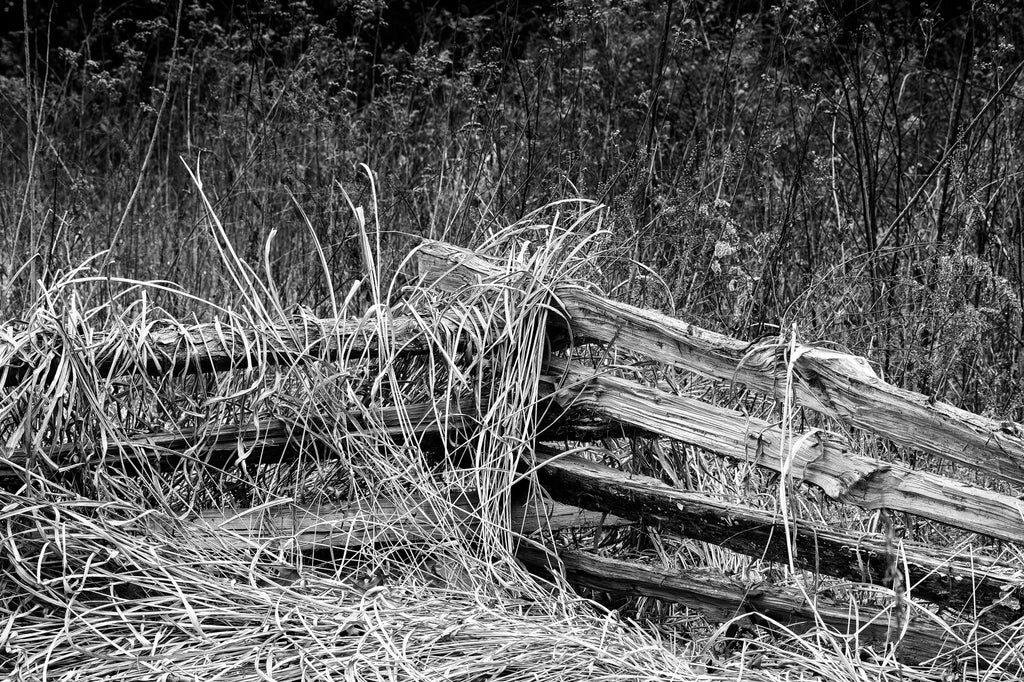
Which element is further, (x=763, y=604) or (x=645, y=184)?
(x=645, y=184)

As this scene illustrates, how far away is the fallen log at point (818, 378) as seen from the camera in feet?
6.15

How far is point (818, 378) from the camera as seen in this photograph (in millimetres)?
2021

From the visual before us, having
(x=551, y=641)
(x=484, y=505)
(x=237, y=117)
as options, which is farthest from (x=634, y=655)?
(x=237, y=117)

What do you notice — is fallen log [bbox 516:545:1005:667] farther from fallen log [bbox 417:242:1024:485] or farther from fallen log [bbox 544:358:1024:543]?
fallen log [bbox 417:242:1024:485]

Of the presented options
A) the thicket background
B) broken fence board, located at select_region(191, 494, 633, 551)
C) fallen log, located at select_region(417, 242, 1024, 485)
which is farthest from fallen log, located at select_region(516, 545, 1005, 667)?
the thicket background

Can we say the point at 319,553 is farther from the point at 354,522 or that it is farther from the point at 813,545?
the point at 813,545

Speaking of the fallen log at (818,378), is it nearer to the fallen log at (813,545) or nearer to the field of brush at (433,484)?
the field of brush at (433,484)

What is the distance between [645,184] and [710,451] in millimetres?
1917

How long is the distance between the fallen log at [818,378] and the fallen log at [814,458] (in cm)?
6

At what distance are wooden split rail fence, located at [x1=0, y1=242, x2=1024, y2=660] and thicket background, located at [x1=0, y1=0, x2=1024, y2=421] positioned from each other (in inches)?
23.5

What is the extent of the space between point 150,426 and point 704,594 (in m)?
1.34

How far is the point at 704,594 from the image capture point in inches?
87.1

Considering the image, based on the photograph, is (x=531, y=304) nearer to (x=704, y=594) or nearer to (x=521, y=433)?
(x=521, y=433)

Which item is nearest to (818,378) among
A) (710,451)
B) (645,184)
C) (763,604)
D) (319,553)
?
(710,451)
